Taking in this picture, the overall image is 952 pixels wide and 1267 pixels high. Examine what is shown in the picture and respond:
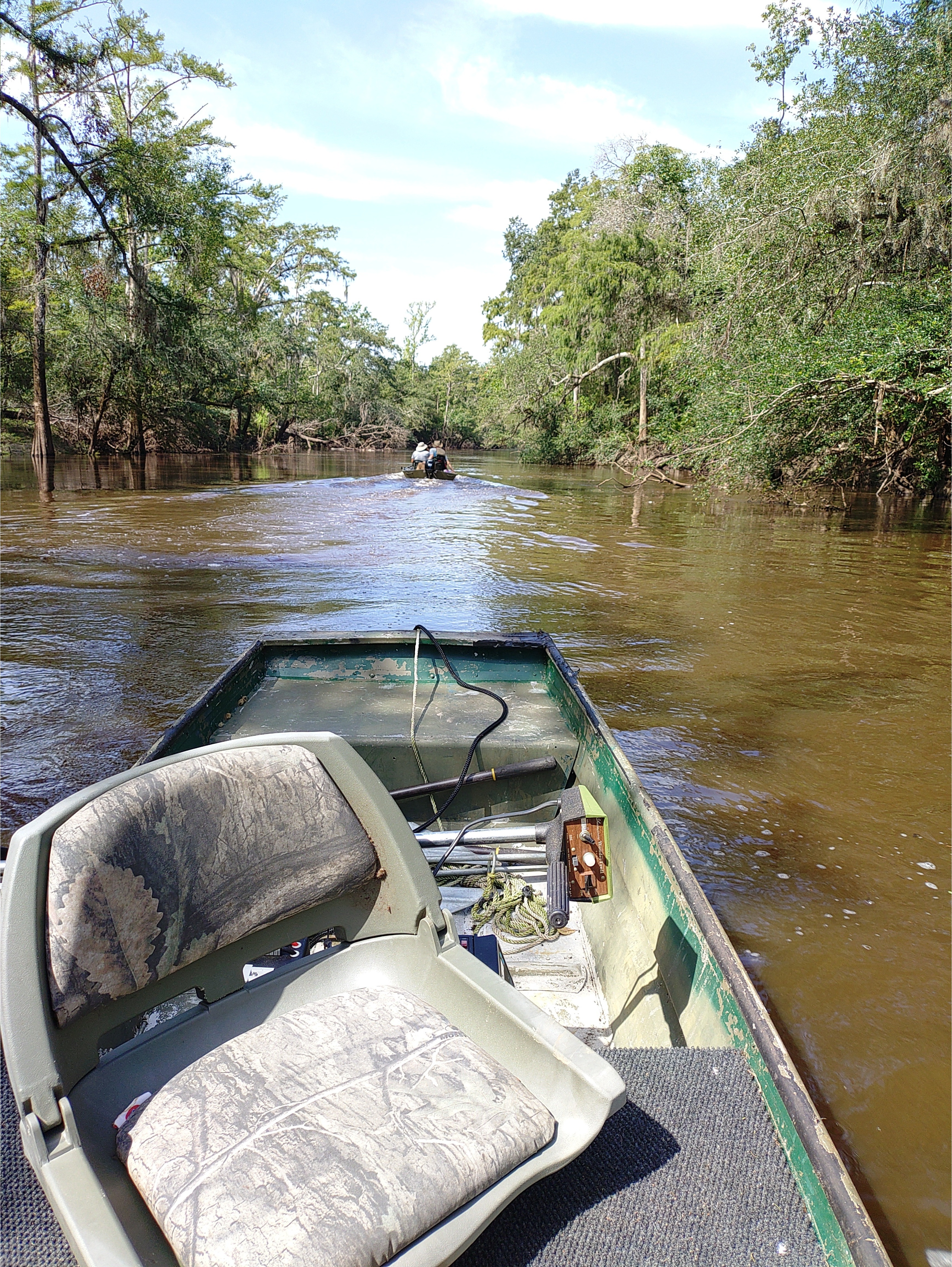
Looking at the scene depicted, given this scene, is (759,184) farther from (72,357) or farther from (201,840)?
(72,357)

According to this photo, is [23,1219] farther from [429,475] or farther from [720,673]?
[429,475]

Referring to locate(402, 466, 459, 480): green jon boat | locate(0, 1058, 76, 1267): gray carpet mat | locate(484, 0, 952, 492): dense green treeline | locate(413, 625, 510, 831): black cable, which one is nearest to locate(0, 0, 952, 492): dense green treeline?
locate(484, 0, 952, 492): dense green treeline

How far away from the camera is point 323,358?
50.2 m

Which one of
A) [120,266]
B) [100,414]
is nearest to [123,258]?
[120,266]

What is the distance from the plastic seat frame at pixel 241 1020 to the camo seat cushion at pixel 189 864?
3cm

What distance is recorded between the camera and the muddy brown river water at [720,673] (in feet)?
10.0

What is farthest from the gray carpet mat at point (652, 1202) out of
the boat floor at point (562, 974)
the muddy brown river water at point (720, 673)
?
the muddy brown river water at point (720, 673)

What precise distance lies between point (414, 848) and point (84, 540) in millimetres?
12643

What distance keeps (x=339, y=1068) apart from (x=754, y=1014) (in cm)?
99

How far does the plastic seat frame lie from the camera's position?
132 cm

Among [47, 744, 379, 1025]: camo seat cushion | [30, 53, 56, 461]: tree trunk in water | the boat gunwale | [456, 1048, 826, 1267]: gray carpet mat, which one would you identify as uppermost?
[30, 53, 56, 461]: tree trunk in water

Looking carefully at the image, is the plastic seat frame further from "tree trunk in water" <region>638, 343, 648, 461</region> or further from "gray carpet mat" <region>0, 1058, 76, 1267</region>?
"tree trunk in water" <region>638, 343, 648, 461</region>

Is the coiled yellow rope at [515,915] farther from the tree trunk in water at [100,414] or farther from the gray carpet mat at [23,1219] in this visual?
the tree trunk in water at [100,414]

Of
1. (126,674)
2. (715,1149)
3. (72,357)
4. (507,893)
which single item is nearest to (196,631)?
(126,674)
